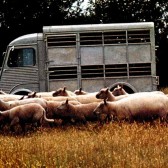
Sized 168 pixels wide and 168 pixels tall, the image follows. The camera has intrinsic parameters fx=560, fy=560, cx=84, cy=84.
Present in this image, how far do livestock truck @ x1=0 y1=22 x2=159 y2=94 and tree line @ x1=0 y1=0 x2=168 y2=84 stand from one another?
51.5 feet

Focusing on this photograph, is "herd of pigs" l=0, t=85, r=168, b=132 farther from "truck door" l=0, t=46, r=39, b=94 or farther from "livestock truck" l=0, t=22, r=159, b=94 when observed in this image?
"truck door" l=0, t=46, r=39, b=94

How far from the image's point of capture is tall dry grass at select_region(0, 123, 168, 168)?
8.98 meters

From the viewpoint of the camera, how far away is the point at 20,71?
2139cm

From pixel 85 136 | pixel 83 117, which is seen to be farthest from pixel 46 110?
pixel 85 136

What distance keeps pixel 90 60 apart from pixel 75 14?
21.4 meters

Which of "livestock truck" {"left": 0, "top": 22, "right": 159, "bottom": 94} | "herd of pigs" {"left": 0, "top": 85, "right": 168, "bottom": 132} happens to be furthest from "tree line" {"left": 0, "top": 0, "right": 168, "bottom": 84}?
"herd of pigs" {"left": 0, "top": 85, "right": 168, "bottom": 132}

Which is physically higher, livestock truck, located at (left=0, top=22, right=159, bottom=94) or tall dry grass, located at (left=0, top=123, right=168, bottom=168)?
livestock truck, located at (left=0, top=22, right=159, bottom=94)

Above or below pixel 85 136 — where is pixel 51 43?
→ above

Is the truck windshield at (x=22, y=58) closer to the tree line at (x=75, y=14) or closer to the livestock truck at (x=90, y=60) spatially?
the livestock truck at (x=90, y=60)

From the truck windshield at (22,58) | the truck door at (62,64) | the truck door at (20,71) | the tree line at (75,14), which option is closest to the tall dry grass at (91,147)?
the truck door at (62,64)

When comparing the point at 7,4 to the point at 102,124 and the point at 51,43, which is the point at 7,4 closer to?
the point at 51,43

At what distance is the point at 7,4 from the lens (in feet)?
133

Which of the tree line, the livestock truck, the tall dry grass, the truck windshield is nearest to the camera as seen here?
the tall dry grass

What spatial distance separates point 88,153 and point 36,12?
105 ft
